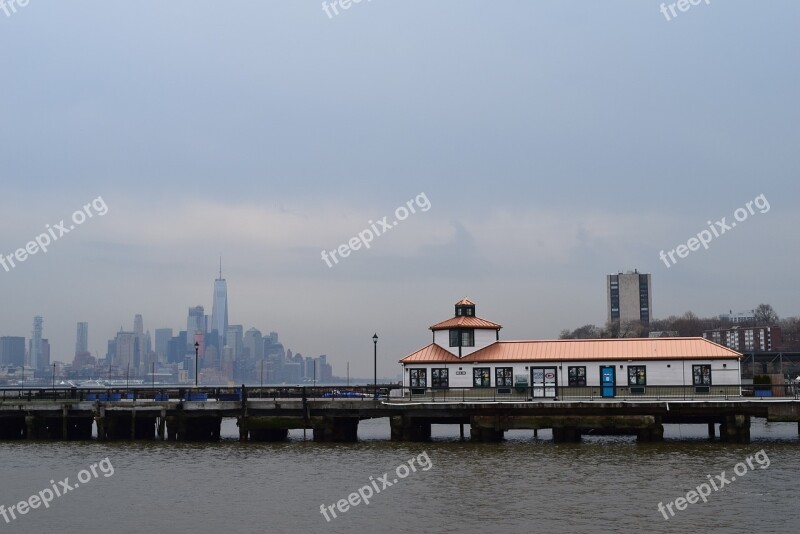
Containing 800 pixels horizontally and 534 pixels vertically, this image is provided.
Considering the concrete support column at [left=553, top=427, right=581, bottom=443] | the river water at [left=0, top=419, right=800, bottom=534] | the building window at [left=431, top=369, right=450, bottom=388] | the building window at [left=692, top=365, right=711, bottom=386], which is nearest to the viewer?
the river water at [left=0, top=419, right=800, bottom=534]

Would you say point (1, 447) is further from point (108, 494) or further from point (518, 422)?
point (518, 422)

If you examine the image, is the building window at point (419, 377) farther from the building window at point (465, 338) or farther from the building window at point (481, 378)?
the building window at point (481, 378)

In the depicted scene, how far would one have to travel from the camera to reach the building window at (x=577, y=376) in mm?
60375

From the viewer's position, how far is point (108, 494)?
42531 millimetres

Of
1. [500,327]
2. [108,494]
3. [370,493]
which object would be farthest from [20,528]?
[500,327]

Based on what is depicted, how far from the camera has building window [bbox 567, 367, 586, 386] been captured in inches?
2377

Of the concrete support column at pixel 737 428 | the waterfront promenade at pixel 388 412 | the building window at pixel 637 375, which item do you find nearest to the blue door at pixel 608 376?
the building window at pixel 637 375

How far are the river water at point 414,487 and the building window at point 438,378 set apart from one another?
4.28m

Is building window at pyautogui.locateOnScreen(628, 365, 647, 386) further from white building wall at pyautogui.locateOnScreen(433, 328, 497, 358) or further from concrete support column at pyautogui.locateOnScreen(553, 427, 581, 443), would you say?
white building wall at pyautogui.locateOnScreen(433, 328, 497, 358)

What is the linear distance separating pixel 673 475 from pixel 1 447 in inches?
1680

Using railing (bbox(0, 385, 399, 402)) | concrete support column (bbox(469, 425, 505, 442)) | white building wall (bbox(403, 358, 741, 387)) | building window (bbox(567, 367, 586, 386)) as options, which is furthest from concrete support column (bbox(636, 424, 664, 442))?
railing (bbox(0, 385, 399, 402))

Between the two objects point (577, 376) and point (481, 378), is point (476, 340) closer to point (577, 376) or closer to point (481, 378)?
point (481, 378)

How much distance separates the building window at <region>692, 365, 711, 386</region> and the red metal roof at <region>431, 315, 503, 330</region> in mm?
13038

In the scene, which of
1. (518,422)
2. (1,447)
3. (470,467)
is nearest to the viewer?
(470,467)
